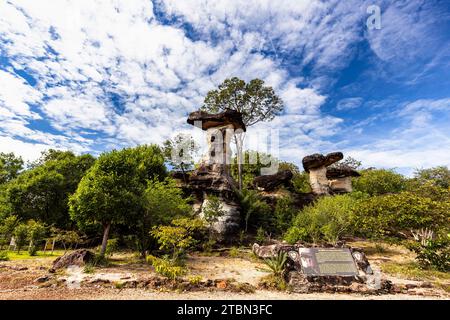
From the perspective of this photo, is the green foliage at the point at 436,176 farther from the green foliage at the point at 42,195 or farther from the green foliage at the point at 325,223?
the green foliage at the point at 42,195

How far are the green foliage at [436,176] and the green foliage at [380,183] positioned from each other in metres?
4.57

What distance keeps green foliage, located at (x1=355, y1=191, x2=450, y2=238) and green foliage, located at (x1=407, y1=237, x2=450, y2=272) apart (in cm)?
106

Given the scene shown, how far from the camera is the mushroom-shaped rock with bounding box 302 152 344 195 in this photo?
2592 cm

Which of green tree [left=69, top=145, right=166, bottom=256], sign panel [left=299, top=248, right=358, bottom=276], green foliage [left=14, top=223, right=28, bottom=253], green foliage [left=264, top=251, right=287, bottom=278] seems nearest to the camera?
sign panel [left=299, top=248, right=358, bottom=276]

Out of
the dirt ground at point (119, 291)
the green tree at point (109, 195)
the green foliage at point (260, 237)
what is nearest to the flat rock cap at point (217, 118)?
the green foliage at point (260, 237)

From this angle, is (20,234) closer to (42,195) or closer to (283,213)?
(42,195)

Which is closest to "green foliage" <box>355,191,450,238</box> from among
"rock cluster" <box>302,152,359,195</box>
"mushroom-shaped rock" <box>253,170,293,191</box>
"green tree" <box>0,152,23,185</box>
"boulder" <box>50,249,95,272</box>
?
"mushroom-shaped rock" <box>253,170,293,191</box>

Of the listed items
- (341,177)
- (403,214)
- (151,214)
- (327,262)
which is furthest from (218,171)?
(341,177)

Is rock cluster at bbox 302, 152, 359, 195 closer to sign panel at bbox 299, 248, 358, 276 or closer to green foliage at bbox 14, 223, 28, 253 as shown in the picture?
sign panel at bbox 299, 248, 358, 276

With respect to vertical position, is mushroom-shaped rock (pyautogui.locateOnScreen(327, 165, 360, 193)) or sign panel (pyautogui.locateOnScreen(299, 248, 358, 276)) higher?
mushroom-shaped rock (pyautogui.locateOnScreen(327, 165, 360, 193))

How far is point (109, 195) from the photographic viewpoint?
11.6 meters

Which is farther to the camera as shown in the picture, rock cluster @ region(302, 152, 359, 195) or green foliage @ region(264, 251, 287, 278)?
rock cluster @ region(302, 152, 359, 195)
